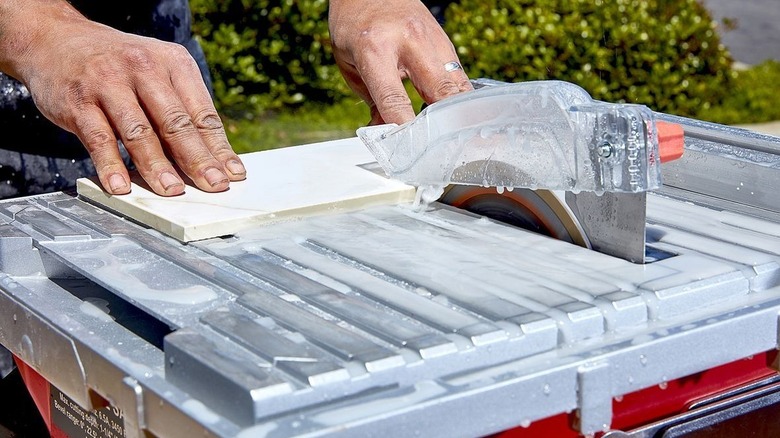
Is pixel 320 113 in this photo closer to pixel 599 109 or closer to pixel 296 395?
pixel 599 109

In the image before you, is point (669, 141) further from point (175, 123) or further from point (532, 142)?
point (175, 123)

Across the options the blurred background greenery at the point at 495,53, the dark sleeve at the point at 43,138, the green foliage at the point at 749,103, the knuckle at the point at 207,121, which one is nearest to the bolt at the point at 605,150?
the knuckle at the point at 207,121

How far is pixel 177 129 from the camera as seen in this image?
207cm

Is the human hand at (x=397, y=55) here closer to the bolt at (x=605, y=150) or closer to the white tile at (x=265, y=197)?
the white tile at (x=265, y=197)

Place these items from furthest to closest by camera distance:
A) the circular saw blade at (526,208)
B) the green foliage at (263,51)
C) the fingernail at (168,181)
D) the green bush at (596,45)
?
the green bush at (596,45) < the green foliage at (263,51) < the fingernail at (168,181) < the circular saw blade at (526,208)

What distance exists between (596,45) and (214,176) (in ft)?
16.6

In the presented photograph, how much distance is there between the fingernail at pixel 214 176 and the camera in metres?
2.00

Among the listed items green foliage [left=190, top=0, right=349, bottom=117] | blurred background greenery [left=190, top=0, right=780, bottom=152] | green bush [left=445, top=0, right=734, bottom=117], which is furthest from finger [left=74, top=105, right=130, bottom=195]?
green bush [left=445, top=0, right=734, bottom=117]

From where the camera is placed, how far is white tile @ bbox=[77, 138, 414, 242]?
1.80 meters

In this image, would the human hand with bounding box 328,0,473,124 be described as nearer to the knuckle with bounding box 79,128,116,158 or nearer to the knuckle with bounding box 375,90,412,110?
the knuckle with bounding box 375,90,412,110

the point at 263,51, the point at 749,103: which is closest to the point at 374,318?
the point at 263,51

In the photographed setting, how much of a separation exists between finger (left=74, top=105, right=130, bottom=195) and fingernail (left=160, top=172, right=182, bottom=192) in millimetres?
69

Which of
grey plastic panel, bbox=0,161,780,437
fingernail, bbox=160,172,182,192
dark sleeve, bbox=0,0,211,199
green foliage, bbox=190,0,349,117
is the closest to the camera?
grey plastic panel, bbox=0,161,780,437

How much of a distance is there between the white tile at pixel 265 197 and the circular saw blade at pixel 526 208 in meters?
0.11
